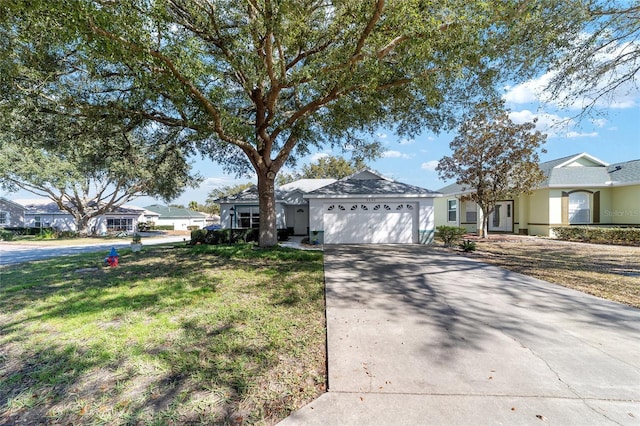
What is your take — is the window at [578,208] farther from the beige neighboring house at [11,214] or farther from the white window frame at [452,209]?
the beige neighboring house at [11,214]

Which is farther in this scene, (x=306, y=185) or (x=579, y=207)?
(x=306, y=185)

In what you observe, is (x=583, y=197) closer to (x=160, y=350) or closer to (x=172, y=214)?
(x=160, y=350)

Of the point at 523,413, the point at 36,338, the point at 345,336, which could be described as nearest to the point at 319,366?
the point at 345,336

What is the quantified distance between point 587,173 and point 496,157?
26.0 ft

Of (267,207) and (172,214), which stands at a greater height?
(172,214)

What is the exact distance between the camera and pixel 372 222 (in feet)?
46.5

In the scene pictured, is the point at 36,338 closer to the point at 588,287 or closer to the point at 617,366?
the point at 617,366

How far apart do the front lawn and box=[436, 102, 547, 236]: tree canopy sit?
12.8m

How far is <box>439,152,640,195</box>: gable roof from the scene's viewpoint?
649 inches

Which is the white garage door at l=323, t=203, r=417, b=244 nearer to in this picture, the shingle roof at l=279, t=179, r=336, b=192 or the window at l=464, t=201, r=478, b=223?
the shingle roof at l=279, t=179, r=336, b=192

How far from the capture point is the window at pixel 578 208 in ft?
56.1

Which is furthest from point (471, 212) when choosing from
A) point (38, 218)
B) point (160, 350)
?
point (38, 218)

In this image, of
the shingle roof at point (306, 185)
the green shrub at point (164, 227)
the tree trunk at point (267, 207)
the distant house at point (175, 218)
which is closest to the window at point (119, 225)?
the distant house at point (175, 218)

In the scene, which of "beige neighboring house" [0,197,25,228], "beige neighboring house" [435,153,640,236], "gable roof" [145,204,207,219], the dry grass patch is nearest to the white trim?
"beige neighboring house" [435,153,640,236]
